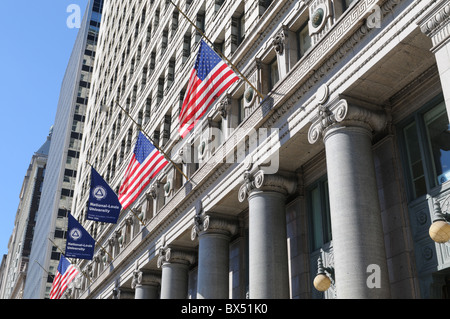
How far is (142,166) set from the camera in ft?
91.9

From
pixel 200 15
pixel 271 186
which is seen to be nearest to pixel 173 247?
pixel 271 186

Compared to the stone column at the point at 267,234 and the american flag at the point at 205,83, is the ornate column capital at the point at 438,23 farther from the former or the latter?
Result: the stone column at the point at 267,234

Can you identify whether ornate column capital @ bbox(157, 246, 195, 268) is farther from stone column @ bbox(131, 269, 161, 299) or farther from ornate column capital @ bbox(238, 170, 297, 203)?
ornate column capital @ bbox(238, 170, 297, 203)

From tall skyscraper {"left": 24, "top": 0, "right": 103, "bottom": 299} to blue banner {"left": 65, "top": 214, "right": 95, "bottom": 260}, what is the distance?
62.3 meters

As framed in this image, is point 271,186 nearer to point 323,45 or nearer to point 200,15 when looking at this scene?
point 323,45

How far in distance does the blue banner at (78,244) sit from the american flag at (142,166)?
10235mm

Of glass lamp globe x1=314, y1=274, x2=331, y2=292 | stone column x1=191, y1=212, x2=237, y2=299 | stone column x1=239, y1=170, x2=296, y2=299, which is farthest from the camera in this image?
stone column x1=191, y1=212, x2=237, y2=299

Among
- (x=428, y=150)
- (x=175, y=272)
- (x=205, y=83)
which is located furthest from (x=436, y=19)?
(x=175, y=272)

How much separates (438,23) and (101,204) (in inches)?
979

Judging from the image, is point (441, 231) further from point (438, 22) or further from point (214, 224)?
point (214, 224)

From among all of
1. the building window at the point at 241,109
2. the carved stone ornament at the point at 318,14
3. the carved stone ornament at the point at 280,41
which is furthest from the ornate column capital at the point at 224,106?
the carved stone ornament at the point at 318,14

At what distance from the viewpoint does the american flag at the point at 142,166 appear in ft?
88.4

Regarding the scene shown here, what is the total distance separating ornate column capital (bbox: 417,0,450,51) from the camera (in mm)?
13117

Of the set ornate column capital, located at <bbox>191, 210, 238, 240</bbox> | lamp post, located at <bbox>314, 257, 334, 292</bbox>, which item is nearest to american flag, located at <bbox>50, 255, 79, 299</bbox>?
ornate column capital, located at <bbox>191, 210, 238, 240</bbox>
